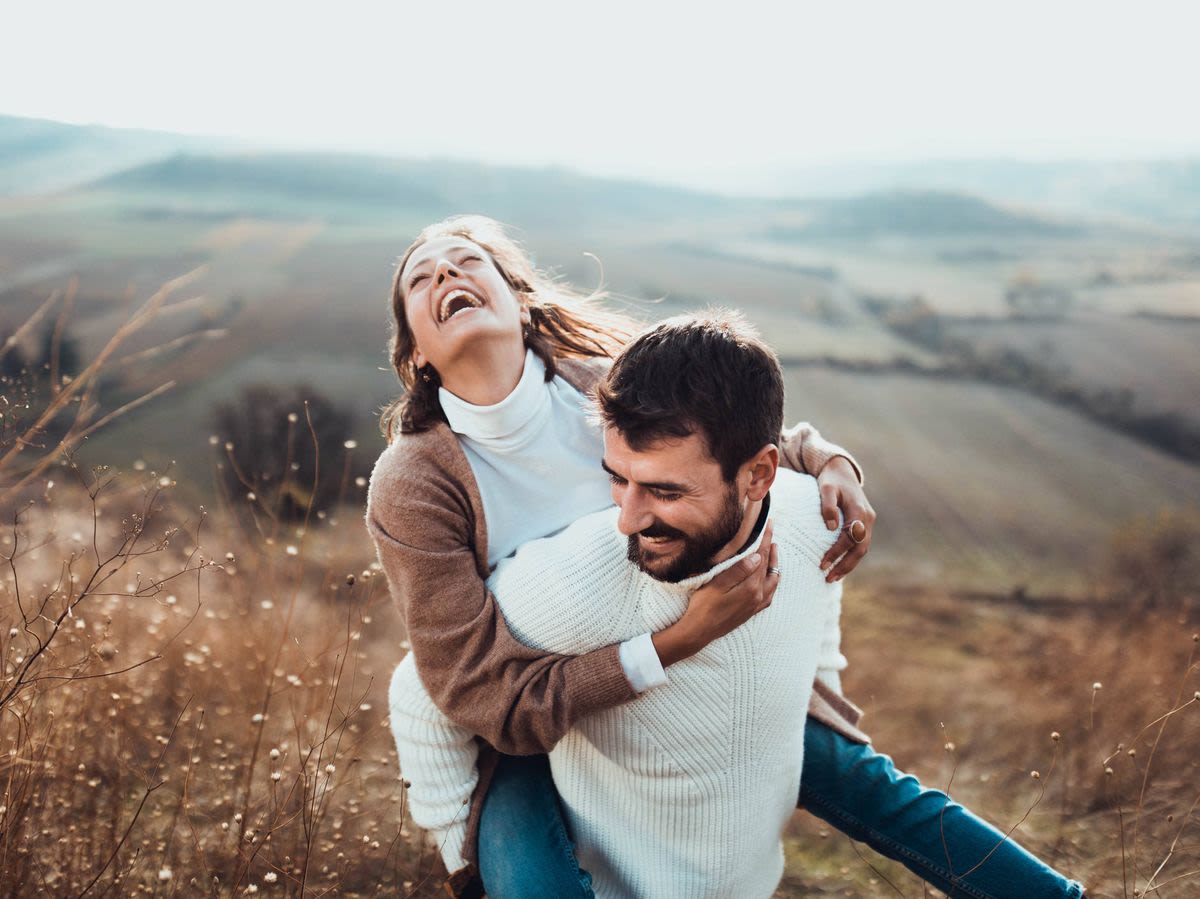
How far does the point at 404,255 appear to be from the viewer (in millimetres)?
2436

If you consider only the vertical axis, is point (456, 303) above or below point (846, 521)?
above

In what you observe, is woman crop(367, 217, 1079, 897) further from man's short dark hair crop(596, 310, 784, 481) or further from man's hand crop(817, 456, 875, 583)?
man's short dark hair crop(596, 310, 784, 481)

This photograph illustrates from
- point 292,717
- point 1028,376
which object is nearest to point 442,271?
point 292,717

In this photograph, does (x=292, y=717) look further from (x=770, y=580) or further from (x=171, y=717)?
(x=770, y=580)

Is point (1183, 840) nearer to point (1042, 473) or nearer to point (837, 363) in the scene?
point (1042, 473)

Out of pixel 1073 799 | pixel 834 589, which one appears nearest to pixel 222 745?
pixel 834 589

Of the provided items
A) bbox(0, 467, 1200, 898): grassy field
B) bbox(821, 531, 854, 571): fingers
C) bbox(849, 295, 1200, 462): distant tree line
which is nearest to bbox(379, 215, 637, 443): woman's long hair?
bbox(0, 467, 1200, 898): grassy field

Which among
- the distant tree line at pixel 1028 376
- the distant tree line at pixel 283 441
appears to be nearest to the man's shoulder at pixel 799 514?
the distant tree line at pixel 283 441

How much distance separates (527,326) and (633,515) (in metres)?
0.79

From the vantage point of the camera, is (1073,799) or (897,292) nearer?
(1073,799)

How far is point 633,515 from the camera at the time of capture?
189cm

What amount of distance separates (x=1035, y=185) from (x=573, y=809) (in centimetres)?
728

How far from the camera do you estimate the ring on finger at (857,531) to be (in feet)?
7.35

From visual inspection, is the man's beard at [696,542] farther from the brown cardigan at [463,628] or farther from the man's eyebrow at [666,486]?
the brown cardigan at [463,628]
